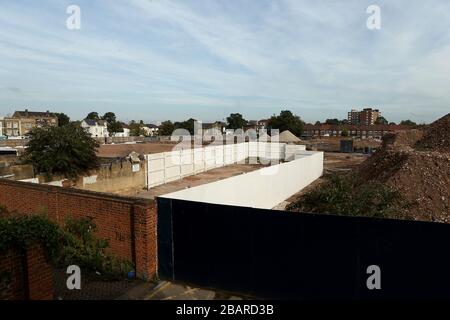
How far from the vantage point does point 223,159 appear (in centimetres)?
3234

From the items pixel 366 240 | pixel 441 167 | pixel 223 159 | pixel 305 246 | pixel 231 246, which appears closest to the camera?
pixel 366 240

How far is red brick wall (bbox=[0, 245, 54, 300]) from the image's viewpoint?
17.3 ft

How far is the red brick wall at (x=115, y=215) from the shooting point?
7.53 meters

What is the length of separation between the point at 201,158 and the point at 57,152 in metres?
12.8

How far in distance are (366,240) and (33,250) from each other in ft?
19.0

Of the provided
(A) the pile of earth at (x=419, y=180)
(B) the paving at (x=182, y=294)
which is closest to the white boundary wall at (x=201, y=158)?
(A) the pile of earth at (x=419, y=180)

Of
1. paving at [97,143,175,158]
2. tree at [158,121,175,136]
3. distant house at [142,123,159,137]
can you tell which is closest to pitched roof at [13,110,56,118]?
distant house at [142,123,159,137]

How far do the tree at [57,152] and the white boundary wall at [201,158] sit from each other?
487cm

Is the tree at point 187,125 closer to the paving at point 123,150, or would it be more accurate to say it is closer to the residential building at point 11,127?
the paving at point 123,150

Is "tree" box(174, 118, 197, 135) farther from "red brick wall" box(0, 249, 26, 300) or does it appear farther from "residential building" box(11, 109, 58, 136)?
"red brick wall" box(0, 249, 26, 300)
